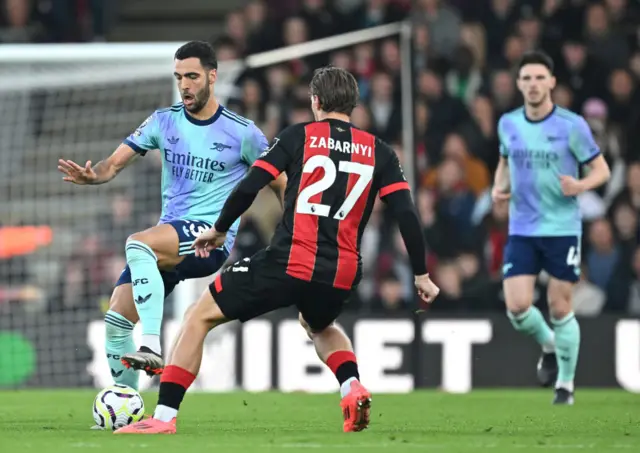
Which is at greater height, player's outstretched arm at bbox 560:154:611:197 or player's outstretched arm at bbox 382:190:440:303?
player's outstretched arm at bbox 560:154:611:197

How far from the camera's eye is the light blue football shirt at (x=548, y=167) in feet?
33.5

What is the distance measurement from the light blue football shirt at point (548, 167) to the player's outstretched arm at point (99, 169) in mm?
3229

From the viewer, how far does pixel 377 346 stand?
12938 mm

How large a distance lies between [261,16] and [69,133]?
3478 mm

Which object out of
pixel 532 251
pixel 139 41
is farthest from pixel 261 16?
pixel 532 251

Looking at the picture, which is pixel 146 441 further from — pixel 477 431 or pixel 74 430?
pixel 477 431

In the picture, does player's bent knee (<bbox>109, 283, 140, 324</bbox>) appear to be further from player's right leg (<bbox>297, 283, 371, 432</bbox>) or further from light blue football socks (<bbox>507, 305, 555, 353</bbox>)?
light blue football socks (<bbox>507, 305, 555, 353</bbox>)

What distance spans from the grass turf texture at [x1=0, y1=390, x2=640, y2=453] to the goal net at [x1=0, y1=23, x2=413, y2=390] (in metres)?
1.34

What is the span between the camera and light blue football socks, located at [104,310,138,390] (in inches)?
326

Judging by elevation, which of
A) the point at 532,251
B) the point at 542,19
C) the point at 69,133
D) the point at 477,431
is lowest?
the point at 477,431

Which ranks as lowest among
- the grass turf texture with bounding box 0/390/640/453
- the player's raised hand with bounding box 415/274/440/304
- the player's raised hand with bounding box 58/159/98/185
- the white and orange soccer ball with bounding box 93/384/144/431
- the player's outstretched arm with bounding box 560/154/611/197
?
the grass turf texture with bounding box 0/390/640/453

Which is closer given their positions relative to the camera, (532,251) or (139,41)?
(532,251)

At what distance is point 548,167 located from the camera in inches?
404

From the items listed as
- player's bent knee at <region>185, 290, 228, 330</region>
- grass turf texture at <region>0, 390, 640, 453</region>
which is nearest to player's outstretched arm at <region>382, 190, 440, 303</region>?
grass turf texture at <region>0, 390, 640, 453</region>
